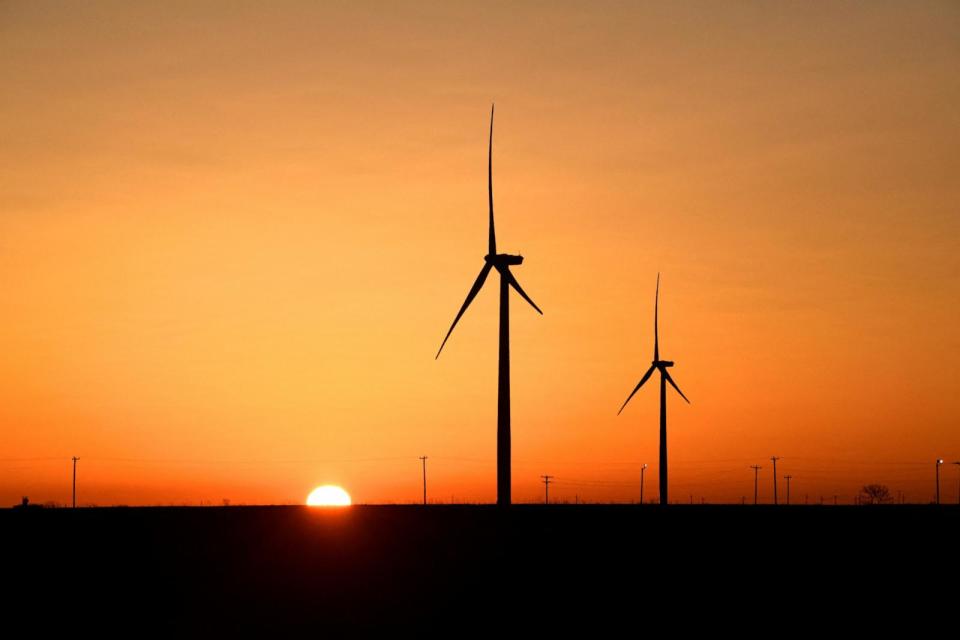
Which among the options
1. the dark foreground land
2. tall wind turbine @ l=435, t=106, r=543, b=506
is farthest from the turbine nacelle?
the dark foreground land

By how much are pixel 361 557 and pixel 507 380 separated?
1126 inches

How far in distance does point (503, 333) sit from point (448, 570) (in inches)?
1398

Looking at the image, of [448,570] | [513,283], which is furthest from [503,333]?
[448,570]

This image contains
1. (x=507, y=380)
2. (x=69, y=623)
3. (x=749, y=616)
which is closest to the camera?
(x=69, y=623)

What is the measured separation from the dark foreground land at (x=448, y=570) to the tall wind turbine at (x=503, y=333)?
350 centimetres

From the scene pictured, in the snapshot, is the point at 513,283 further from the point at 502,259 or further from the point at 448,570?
the point at 448,570

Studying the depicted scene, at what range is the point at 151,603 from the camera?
66.4m

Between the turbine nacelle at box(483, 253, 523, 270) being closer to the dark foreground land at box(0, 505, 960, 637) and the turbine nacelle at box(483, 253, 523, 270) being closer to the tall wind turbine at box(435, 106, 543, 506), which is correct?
the tall wind turbine at box(435, 106, 543, 506)

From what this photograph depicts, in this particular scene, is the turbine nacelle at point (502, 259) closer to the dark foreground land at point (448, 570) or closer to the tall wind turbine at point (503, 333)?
the tall wind turbine at point (503, 333)

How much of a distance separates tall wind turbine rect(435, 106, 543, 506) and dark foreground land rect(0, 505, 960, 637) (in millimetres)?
3504

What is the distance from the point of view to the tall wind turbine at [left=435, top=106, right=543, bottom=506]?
10569cm

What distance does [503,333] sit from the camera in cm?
10981

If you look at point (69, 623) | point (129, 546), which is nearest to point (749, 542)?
point (129, 546)

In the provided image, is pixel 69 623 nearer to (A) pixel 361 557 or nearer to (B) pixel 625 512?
(A) pixel 361 557
